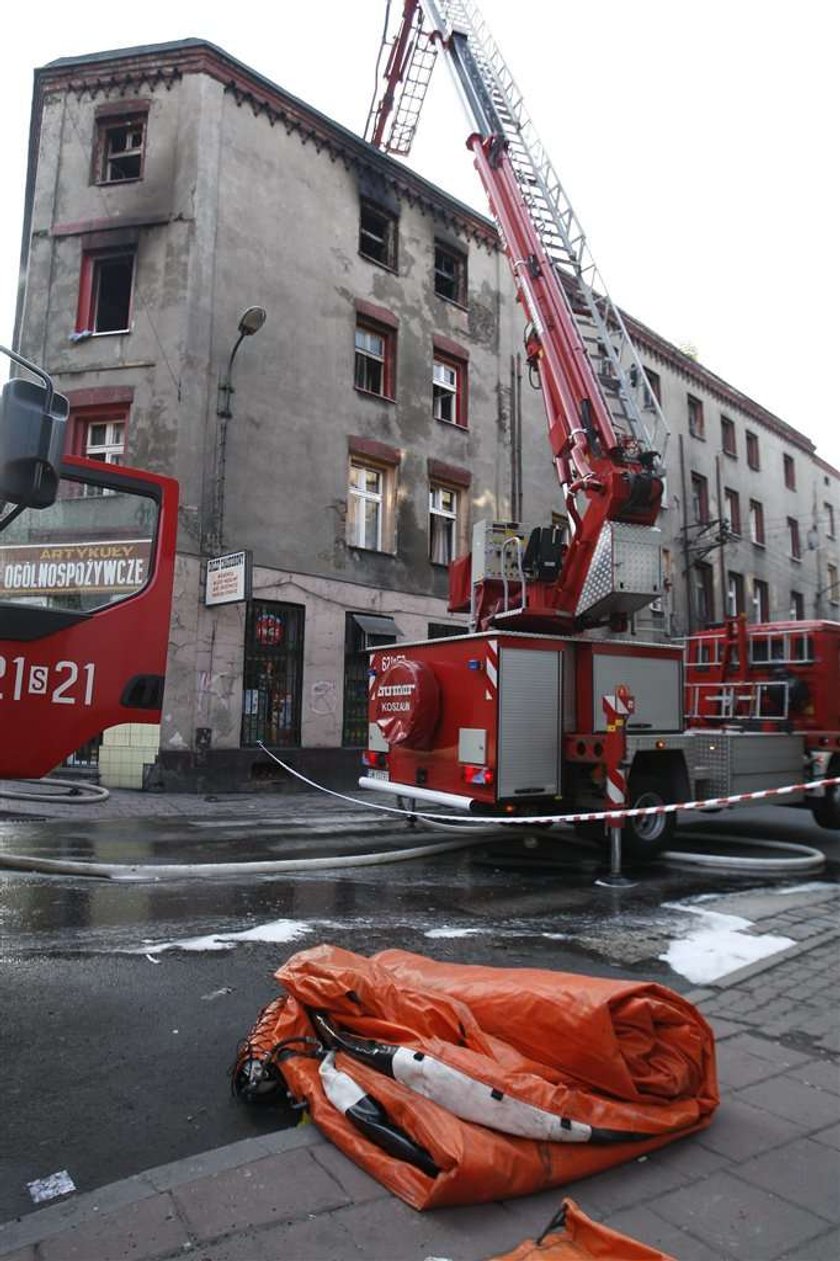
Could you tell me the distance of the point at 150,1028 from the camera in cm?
354

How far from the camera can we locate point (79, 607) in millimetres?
3744

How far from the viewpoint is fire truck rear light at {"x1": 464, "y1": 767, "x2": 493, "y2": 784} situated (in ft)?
23.4

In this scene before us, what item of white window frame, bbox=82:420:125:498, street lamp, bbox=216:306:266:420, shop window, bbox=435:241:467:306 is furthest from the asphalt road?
shop window, bbox=435:241:467:306

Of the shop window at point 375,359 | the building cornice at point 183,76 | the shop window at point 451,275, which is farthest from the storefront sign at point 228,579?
the shop window at point 451,275

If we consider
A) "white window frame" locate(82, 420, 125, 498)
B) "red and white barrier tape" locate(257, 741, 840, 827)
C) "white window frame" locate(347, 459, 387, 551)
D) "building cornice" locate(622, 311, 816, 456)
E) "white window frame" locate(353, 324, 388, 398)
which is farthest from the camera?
"building cornice" locate(622, 311, 816, 456)

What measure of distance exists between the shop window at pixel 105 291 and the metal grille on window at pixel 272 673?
597 centimetres

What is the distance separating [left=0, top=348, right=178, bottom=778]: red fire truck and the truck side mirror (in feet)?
0.08

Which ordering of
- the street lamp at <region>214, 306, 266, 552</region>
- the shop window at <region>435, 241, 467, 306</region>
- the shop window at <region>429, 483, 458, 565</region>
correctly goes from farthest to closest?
the shop window at <region>435, 241, 467, 306</region>
the shop window at <region>429, 483, 458, 565</region>
the street lamp at <region>214, 306, 266, 552</region>

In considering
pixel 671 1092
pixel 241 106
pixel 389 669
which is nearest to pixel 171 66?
pixel 241 106

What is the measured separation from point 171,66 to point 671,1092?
59.9 ft

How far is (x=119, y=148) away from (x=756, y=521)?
24.3 meters

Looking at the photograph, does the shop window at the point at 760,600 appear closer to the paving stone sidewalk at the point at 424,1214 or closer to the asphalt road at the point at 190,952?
the asphalt road at the point at 190,952

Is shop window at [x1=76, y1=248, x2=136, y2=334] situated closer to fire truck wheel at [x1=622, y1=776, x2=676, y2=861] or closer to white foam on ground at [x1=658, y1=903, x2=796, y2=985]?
fire truck wheel at [x1=622, y1=776, x2=676, y2=861]

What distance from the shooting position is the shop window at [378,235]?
57.6 ft
